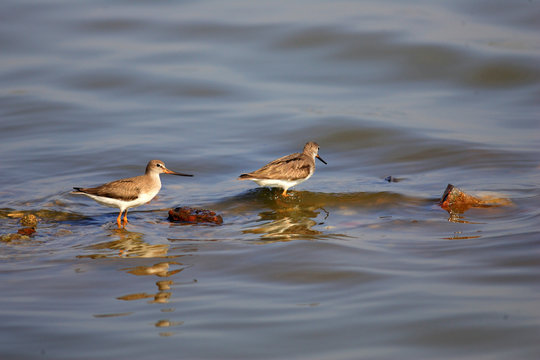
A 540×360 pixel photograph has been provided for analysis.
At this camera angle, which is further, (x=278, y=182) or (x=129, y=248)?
(x=278, y=182)

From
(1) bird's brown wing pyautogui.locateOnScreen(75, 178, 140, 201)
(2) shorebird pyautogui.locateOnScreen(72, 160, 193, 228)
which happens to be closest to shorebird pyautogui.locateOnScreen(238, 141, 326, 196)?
(2) shorebird pyautogui.locateOnScreen(72, 160, 193, 228)

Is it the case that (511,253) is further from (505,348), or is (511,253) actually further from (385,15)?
(385,15)

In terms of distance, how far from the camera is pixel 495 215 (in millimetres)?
9828

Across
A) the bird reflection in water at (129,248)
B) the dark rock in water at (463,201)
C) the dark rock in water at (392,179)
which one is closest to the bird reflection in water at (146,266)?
the bird reflection in water at (129,248)

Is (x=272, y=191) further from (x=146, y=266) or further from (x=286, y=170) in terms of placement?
(x=146, y=266)

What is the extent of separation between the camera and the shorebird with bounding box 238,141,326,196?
11.4 metres

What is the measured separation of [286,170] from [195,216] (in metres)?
2.24

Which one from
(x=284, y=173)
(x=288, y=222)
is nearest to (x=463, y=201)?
(x=288, y=222)

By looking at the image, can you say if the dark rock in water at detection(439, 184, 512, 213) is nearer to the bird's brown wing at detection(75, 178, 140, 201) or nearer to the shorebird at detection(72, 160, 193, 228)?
the shorebird at detection(72, 160, 193, 228)

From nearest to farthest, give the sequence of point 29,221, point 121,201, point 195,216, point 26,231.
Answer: point 26,231, point 29,221, point 195,216, point 121,201

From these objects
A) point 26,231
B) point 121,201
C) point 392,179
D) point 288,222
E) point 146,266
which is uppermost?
point 392,179

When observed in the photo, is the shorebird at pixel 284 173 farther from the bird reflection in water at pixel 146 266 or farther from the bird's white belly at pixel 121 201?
the bird reflection in water at pixel 146 266

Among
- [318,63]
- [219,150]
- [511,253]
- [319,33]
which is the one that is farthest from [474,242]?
[319,33]

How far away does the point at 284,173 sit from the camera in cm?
1152
